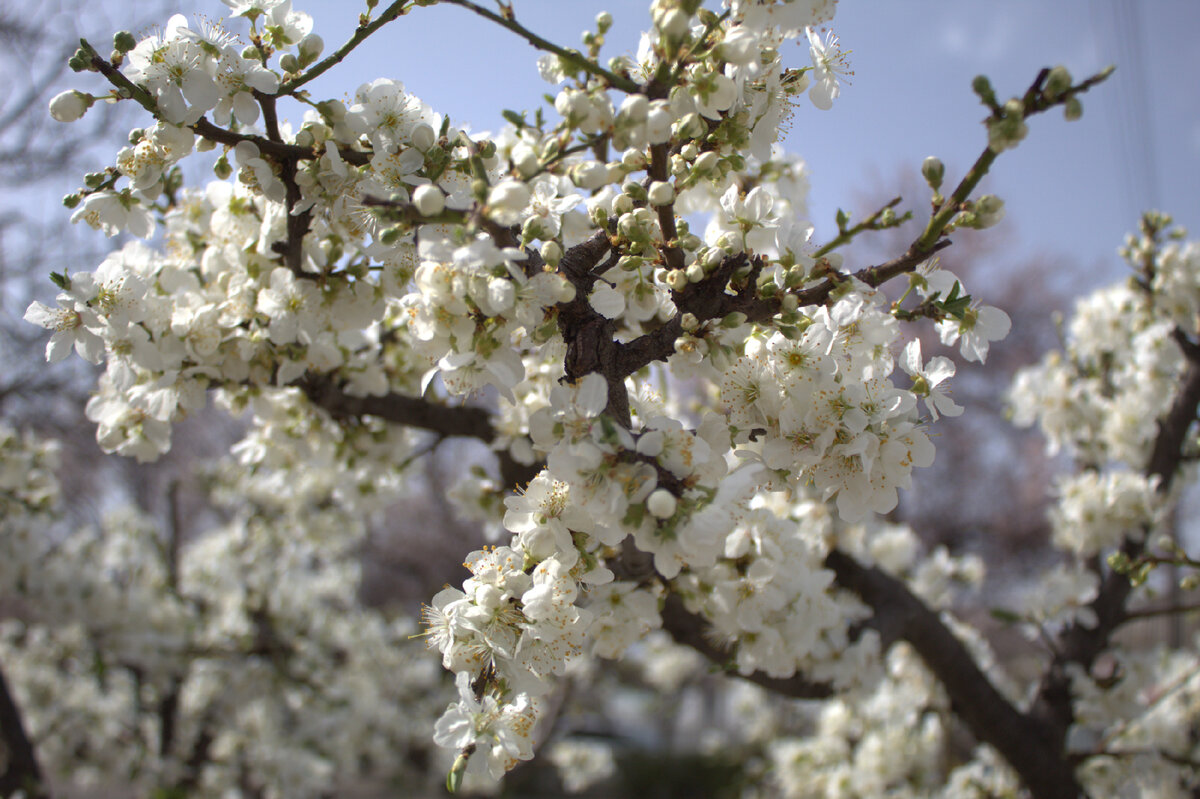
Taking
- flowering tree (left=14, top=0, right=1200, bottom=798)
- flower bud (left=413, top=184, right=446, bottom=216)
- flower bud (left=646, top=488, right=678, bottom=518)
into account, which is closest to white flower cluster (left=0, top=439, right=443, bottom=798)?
flowering tree (left=14, top=0, right=1200, bottom=798)

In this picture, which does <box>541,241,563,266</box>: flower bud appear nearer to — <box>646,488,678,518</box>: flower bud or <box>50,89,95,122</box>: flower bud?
<box>646,488,678,518</box>: flower bud

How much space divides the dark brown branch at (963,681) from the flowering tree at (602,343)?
1cm

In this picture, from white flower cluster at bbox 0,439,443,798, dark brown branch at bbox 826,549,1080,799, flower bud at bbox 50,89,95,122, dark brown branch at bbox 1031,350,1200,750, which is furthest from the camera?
white flower cluster at bbox 0,439,443,798

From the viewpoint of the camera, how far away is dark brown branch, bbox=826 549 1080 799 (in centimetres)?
246

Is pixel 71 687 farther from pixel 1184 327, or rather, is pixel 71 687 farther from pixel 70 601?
pixel 1184 327

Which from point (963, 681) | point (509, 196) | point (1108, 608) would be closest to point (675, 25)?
point (509, 196)

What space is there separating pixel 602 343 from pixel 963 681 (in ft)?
6.96

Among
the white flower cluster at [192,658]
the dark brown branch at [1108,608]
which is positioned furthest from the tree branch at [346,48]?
the dark brown branch at [1108,608]

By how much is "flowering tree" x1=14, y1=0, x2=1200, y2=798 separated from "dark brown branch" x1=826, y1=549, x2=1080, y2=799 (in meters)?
0.01

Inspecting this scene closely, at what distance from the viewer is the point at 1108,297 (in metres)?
3.14

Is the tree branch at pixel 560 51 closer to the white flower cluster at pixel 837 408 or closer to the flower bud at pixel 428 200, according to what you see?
the flower bud at pixel 428 200

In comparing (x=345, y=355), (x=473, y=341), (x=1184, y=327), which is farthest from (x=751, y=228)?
(x=1184, y=327)

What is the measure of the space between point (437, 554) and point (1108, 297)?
36.7ft

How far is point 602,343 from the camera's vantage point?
1.23 m
